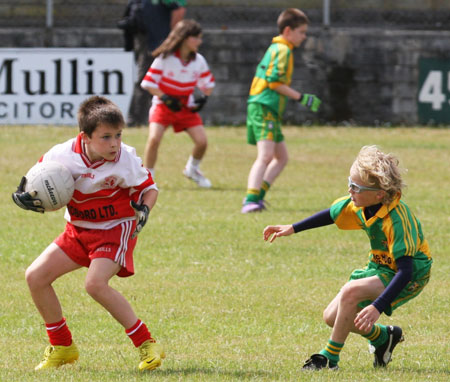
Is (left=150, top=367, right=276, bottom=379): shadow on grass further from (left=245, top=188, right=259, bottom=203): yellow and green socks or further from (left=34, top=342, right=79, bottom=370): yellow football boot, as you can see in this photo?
(left=245, top=188, right=259, bottom=203): yellow and green socks

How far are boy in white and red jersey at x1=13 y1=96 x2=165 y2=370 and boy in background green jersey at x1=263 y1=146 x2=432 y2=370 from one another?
0.90 m

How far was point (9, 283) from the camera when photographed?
744cm

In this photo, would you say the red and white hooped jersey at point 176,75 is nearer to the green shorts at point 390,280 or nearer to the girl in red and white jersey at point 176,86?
the girl in red and white jersey at point 176,86

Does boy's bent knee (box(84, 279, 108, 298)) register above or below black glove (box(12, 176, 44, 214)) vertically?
below

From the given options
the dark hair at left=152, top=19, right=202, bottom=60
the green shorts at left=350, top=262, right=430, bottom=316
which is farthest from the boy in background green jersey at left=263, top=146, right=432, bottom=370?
the dark hair at left=152, top=19, right=202, bottom=60

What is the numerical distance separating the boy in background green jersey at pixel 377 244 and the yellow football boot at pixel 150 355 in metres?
0.76

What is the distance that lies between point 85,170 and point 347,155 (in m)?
10.1

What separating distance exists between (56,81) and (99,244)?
11.7 m

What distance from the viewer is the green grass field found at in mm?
5359

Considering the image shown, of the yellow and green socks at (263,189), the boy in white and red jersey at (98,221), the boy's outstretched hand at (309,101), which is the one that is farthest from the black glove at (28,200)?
the yellow and green socks at (263,189)

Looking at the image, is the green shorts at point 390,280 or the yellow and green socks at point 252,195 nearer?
the green shorts at point 390,280

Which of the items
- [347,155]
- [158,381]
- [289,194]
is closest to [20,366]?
[158,381]

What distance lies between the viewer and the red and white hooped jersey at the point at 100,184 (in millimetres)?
5262

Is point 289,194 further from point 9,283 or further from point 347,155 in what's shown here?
point 9,283
